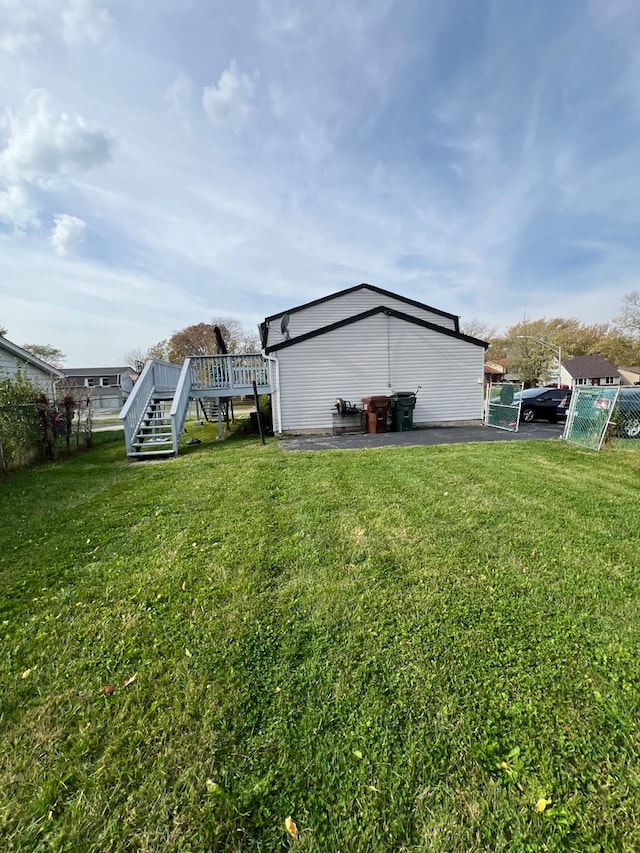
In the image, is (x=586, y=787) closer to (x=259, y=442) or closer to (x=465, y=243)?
(x=259, y=442)

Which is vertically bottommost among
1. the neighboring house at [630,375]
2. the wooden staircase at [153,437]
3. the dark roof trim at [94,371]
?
the wooden staircase at [153,437]

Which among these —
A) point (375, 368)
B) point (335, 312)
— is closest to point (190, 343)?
point (335, 312)

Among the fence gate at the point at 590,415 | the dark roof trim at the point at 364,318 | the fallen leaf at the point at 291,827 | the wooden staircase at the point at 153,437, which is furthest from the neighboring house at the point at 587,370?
the fallen leaf at the point at 291,827

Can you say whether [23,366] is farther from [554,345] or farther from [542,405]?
[554,345]

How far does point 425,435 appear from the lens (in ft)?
34.4

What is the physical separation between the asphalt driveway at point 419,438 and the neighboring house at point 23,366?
28.2 feet

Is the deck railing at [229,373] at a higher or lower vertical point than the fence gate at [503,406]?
higher

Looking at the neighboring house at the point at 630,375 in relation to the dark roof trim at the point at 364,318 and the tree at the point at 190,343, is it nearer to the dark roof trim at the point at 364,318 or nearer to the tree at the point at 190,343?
the tree at the point at 190,343

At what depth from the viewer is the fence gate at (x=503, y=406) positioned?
11125 mm

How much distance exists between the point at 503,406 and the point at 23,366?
58.3ft

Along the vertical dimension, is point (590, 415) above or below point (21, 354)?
below

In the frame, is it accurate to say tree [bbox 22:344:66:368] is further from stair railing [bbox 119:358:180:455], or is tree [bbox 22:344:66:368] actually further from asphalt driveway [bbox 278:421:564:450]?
asphalt driveway [bbox 278:421:564:450]

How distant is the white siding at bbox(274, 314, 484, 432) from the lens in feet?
37.3

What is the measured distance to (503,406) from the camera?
1148cm
